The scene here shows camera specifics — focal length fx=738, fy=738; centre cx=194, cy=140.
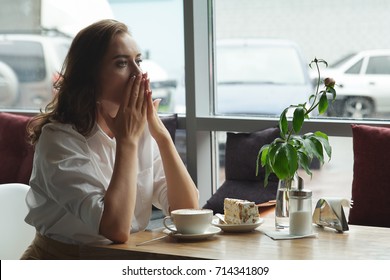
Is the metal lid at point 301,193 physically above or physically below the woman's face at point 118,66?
below

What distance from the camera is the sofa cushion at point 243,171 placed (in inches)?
144

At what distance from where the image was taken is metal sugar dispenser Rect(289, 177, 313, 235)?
2281mm

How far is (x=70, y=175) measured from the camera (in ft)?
7.49

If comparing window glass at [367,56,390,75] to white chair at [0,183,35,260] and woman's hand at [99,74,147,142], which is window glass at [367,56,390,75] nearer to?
woman's hand at [99,74,147,142]

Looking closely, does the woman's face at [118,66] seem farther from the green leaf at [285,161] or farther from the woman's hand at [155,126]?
the green leaf at [285,161]

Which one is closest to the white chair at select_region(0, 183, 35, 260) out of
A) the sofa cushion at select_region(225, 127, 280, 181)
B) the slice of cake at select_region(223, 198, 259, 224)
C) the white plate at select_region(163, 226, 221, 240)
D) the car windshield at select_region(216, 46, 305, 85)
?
the white plate at select_region(163, 226, 221, 240)

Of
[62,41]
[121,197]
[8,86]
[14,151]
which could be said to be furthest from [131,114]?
[8,86]

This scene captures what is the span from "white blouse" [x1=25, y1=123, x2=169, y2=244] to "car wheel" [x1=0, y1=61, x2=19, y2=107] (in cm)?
254

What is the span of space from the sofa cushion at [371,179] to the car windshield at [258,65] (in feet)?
2.14

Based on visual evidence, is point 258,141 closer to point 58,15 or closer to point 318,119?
point 318,119

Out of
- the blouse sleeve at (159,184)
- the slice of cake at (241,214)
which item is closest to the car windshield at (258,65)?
the blouse sleeve at (159,184)

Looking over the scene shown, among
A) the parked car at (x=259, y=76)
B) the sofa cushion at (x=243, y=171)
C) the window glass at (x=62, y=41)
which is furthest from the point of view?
the window glass at (x=62, y=41)

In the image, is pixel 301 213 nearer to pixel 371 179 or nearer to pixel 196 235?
pixel 196 235
